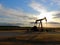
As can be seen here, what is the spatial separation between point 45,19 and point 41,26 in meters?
3.44

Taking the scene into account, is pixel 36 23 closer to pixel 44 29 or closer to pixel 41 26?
pixel 41 26

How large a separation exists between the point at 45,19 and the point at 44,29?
660 centimetres

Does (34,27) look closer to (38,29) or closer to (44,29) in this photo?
(38,29)

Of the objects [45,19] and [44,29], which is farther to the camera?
[44,29]

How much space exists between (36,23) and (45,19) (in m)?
3.30

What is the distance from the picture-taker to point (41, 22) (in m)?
53.3

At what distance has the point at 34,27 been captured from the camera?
164ft


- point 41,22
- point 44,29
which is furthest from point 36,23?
point 44,29

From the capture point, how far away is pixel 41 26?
53250mm

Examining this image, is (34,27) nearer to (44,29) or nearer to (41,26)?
(41,26)

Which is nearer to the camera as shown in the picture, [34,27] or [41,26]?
[34,27]

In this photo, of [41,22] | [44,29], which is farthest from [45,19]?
[44,29]

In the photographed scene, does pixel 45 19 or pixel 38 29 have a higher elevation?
pixel 45 19

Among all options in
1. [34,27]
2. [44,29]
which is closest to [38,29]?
[34,27]
